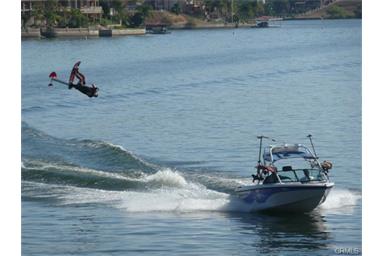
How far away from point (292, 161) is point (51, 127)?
54.2ft

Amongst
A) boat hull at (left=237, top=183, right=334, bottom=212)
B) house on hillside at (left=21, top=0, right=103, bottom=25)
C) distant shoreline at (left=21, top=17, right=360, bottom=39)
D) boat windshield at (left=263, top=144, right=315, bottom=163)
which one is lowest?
boat hull at (left=237, top=183, right=334, bottom=212)

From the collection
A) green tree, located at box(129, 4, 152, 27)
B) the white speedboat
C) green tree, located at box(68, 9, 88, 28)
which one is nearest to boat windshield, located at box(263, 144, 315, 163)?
the white speedboat

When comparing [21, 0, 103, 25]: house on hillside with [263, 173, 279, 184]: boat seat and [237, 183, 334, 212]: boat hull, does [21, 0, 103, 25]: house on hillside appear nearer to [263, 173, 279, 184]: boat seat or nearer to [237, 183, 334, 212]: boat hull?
[237, 183, 334, 212]: boat hull

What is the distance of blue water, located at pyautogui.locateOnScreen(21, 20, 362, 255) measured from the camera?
1041 inches

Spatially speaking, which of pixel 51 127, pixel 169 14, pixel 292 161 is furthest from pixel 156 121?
pixel 169 14

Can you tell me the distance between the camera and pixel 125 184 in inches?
1292

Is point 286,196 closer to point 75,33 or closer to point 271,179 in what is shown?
point 271,179

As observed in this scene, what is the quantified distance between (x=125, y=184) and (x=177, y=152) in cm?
876

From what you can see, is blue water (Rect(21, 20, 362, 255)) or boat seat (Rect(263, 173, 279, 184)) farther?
boat seat (Rect(263, 173, 279, 184))

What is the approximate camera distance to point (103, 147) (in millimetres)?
39031

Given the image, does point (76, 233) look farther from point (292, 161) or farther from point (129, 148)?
point (129, 148)

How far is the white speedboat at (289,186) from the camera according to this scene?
27906 millimetres

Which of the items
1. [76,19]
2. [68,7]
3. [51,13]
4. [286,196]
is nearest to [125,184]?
[286,196]

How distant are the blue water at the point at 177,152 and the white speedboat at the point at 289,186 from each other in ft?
1.36
